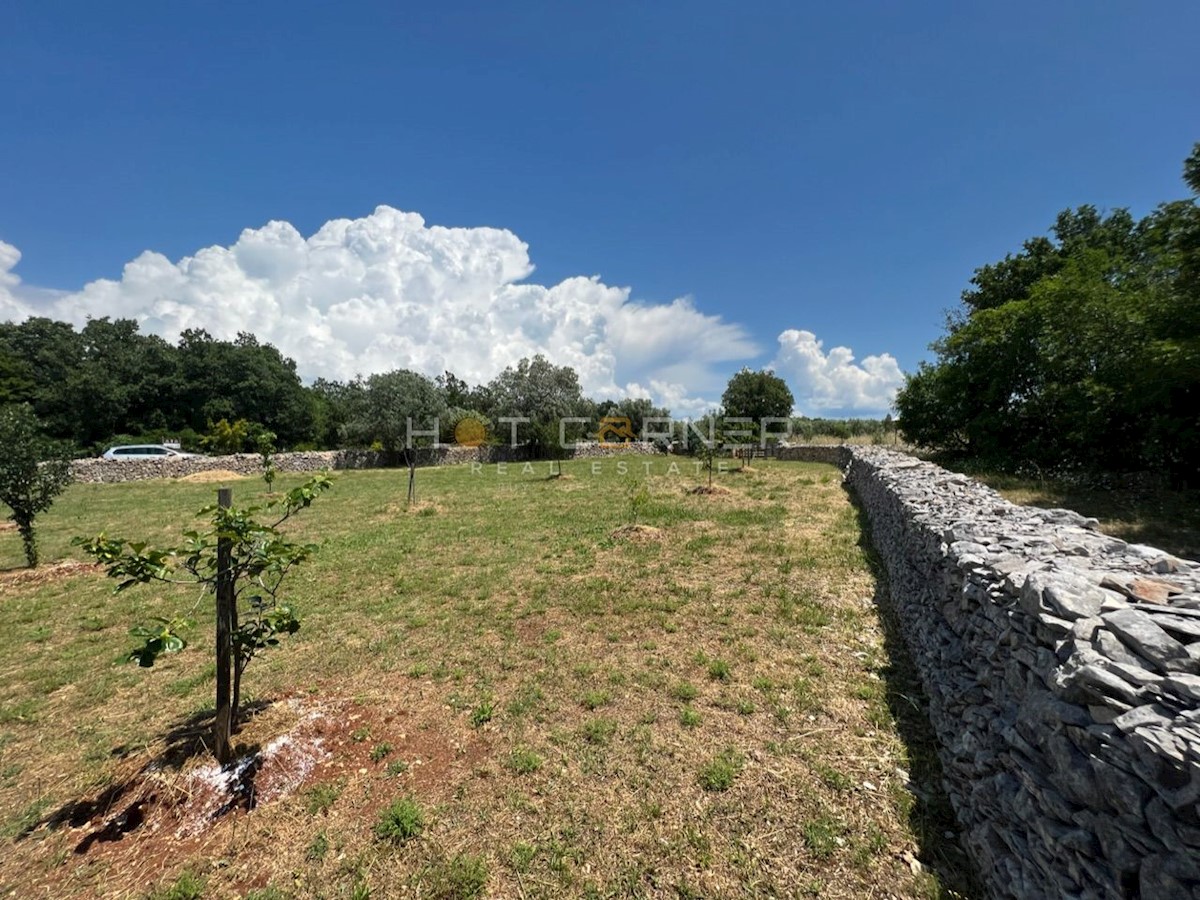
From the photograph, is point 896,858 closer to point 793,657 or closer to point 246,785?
point 793,657

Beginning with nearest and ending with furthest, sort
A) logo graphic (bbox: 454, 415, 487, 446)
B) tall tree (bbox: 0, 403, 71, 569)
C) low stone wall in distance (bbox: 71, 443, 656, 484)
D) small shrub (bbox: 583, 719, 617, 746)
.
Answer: small shrub (bbox: 583, 719, 617, 746)
tall tree (bbox: 0, 403, 71, 569)
low stone wall in distance (bbox: 71, 443, 656, 484)
logo graphic (bbox: 454, 415, 487, 446)

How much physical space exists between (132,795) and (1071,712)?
515 centimetres

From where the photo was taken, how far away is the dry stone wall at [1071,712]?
1.44 metres

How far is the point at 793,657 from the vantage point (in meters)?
4.55

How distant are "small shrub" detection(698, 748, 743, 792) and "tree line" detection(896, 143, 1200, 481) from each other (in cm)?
958

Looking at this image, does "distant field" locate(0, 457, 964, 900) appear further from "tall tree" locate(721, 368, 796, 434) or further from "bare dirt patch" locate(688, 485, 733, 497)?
"tall tree" locate(721, 368, 796, 434)

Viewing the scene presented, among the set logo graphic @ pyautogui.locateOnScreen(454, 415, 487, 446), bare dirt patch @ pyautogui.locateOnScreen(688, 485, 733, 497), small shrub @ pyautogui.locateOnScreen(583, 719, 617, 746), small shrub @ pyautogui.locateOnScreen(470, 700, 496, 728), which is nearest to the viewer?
small shrub @ pyautogui.locateOnScreen(583, 719, 617, 746)

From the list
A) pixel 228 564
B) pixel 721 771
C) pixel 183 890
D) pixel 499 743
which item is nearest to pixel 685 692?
pixel 721 771

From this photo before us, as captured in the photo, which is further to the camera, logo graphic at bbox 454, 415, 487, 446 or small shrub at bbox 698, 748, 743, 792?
logo graphic at bbox 454, 415, 487, 446

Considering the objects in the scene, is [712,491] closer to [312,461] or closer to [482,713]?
[482,713]

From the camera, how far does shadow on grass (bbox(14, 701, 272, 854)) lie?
9.16 feet

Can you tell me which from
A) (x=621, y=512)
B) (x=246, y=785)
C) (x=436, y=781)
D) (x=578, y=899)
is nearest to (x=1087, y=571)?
(x=578, y=899)

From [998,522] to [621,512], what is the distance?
25.9 ft

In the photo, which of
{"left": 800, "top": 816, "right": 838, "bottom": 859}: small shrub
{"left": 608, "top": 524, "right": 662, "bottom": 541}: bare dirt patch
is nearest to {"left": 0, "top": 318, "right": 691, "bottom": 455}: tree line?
{"left": 608, "top": 524, "right": 662, "bottom": 541}: bare dirt patch
